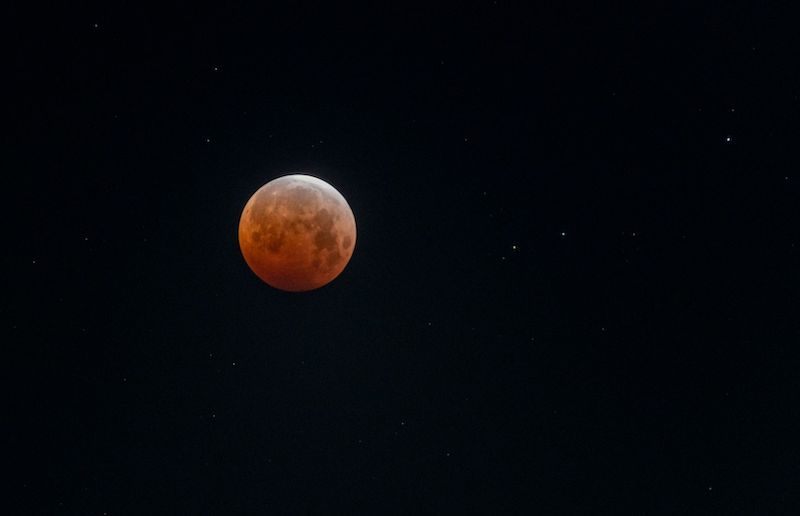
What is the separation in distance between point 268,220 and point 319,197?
0.41 metres

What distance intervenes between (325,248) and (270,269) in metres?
0.42

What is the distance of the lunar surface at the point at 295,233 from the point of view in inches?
269

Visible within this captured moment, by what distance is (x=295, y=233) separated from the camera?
682 cm

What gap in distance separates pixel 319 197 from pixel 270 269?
63 cm

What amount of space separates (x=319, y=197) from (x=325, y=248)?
38 centimetres

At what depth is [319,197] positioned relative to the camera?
23.0 ft

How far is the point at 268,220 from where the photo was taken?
687 cm

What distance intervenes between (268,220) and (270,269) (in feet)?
1.15

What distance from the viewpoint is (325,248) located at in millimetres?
6949

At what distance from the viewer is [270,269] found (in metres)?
6.92

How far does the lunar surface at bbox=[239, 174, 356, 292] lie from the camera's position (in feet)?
22.4
